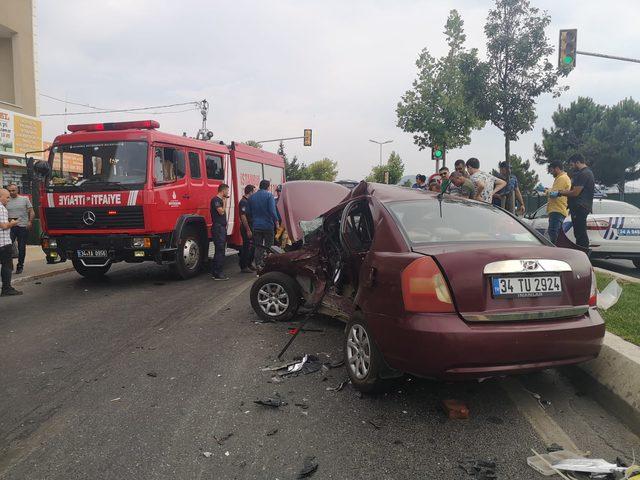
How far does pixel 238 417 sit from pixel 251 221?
691 cm

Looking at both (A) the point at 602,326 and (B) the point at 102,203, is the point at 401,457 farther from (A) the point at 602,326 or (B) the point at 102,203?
(B) the point at 102,203

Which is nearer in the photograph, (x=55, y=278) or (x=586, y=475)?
(x=586, y=475)

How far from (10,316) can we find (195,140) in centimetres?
496

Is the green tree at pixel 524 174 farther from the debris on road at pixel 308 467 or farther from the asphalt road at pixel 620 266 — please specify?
the debris on road at pixel 308 467

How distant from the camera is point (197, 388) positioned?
154 inches

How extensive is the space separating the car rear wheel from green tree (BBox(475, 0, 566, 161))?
14.3 m

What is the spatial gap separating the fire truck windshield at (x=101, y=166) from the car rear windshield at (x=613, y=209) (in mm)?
8374

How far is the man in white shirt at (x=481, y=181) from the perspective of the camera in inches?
329

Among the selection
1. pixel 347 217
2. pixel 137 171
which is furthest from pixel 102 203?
pixel 347 217

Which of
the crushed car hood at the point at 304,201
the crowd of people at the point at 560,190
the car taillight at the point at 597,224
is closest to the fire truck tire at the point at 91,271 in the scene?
the crushed car hood at the point at 304,201

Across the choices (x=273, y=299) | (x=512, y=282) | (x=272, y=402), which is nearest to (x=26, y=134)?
(x=273, y=299)

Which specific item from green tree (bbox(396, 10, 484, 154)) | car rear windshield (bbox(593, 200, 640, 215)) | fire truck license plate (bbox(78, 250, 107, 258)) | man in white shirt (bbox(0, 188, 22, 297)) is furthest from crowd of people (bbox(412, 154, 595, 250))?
green tree (bbox(396, 10, 484, 154))

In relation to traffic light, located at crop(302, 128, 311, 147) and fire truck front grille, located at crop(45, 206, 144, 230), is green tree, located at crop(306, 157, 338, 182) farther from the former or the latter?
fire truck front grille, located at crop(45, 206, 144, 230)

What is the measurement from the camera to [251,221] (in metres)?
10.1
